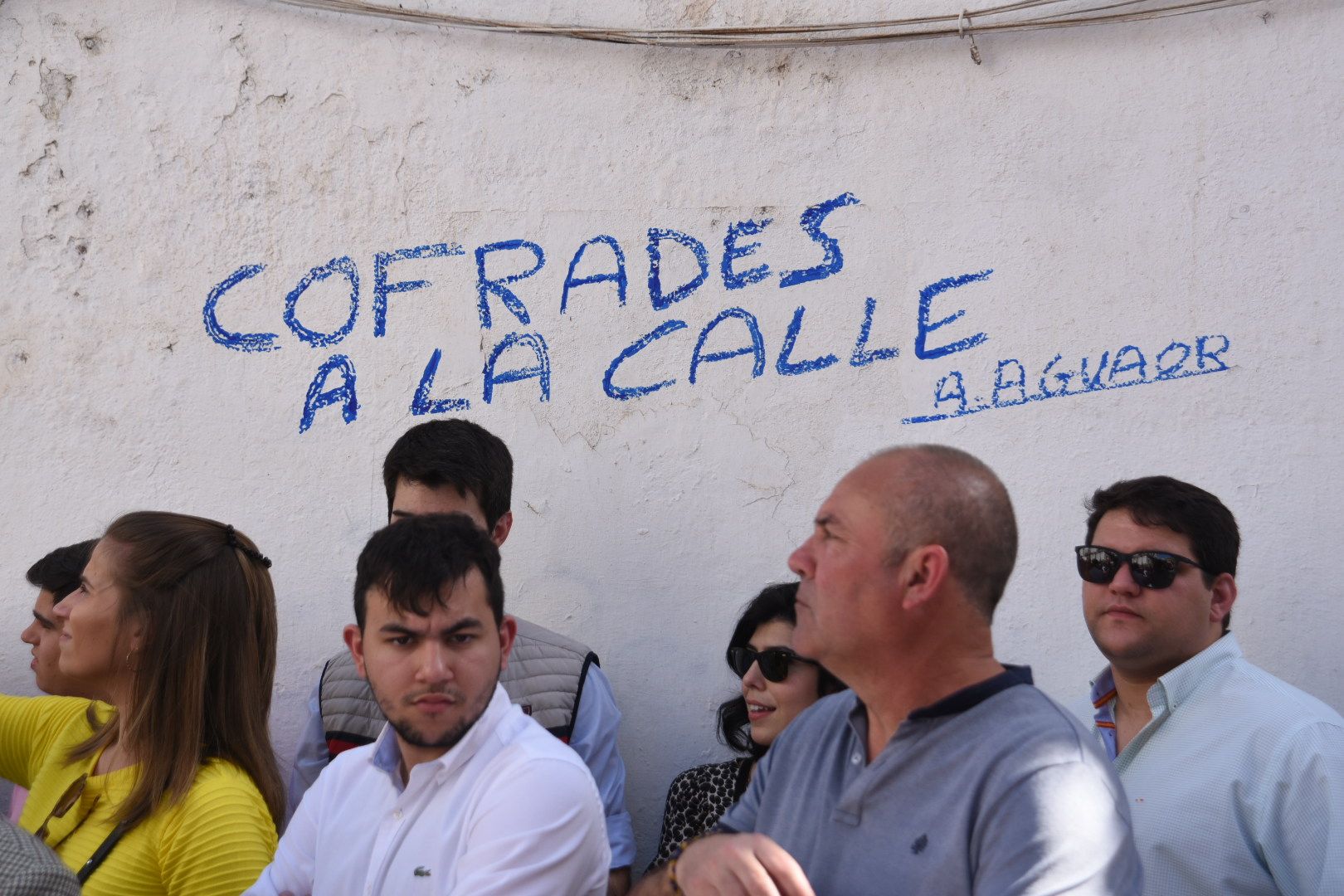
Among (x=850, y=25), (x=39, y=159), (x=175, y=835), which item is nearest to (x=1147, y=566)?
(x=850, y=25)

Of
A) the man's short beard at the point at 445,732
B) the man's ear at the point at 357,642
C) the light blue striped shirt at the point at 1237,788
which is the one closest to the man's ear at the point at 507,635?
the man's short beard at the point at 445,732

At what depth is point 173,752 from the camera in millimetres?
2754

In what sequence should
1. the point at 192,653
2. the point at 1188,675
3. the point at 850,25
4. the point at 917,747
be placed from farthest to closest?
1. the point at 850,25
2. the point at 1188,675
3. the point at 192,653
4. the point at 917,747

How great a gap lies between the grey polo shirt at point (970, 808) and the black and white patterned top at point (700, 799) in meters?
1.25

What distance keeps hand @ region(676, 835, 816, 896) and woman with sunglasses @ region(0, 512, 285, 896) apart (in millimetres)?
1147

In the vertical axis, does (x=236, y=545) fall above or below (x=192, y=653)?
above

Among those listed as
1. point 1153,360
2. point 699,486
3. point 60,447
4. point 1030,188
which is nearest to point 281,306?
point 60,447

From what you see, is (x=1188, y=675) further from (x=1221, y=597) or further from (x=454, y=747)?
(x=454, y=747)

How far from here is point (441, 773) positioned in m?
2.37

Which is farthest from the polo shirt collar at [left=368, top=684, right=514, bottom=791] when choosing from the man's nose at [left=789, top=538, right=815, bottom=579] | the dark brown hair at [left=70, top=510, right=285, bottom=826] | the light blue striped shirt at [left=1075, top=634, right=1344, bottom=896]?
the light blue striped shirt at [left=1075, top=634, right=1344, bottom=896]

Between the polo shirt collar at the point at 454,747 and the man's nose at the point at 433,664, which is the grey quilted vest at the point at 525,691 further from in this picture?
the man's nose at the point at 433,664

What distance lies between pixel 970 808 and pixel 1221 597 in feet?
5.26

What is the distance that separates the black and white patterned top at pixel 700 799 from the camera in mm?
3330

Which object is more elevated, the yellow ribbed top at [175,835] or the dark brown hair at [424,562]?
the dark brown hair at [424,562]
